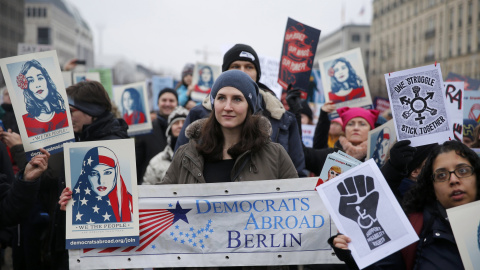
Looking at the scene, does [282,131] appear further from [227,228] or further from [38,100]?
[38,100]

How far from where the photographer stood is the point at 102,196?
3863 millimetres

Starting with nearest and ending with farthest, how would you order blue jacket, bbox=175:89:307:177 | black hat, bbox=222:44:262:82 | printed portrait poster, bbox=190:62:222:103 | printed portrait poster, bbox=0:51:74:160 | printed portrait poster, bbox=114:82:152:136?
printed portrait poster, bbox=0:51:74:160 < blue jacket, bbox=175:89:307:177 < black hat, bbox=222:44:262:82 < printed portrait poster, bbox=114:82:152:136 < printed portrait poster, bbox=190:62:222:103

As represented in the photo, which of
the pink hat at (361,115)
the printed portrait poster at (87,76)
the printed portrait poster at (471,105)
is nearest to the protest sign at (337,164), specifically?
the pink hat at (361,115)

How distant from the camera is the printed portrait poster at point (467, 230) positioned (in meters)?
3.19

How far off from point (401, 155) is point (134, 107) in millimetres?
5410

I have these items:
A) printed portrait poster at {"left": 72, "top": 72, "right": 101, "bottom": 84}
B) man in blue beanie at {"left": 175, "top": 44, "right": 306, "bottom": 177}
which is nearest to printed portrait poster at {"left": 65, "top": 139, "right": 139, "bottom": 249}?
man in blue beanie at {"left": 175, "top": 44, "right": 306, "bottom": 177}

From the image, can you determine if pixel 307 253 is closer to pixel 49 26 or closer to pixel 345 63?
pixel 345 63

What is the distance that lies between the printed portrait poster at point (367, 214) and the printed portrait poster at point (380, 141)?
156cm

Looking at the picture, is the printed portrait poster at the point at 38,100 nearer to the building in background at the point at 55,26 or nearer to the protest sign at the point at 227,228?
the protest sign at the point at 227,228

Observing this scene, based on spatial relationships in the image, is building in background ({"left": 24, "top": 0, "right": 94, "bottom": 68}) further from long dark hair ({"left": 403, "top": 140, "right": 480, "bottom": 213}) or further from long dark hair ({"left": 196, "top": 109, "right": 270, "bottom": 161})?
Result: long dark hair ({"left": 403, "top": 140, "right": 480, "bottom": 213})

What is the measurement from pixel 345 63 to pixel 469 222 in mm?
4113

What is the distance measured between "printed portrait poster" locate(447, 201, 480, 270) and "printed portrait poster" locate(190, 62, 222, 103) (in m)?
7.28

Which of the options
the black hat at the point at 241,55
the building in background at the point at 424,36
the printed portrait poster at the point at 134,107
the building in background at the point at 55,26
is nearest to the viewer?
the black hat at the point at 241,55

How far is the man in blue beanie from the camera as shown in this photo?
4.48 meters
